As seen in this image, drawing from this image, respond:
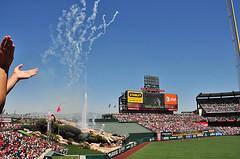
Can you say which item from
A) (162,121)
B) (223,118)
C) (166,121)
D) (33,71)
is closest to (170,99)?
(166,121)

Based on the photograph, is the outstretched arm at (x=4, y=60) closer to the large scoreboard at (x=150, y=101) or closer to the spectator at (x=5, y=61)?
the spectator at (x=5, y=61)

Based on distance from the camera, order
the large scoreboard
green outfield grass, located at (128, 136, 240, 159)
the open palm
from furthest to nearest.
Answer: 1. the large scoreboard
2. green outfield grass, located at (128, 136, 240, 159)
3. the open palm

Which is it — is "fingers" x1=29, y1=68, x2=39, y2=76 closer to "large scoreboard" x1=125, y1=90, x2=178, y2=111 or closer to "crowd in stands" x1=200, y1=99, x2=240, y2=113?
"large scoreboard" x1=125, y1=90, x2=178, y2=111

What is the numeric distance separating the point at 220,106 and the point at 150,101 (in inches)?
1404

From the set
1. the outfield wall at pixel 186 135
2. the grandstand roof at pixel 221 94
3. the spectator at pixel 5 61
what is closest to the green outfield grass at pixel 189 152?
the outfield wall at pixel 186 135

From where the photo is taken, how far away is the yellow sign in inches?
2859

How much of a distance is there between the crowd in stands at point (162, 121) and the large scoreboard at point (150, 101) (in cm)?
230

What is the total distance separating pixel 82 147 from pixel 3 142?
17576 millimetres

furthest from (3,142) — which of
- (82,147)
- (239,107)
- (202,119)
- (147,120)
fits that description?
(239,107)

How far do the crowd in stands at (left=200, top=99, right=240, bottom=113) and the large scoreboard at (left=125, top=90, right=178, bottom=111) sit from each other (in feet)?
73.1

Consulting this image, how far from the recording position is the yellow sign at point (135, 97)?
238 ft

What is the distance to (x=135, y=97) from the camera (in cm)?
7331

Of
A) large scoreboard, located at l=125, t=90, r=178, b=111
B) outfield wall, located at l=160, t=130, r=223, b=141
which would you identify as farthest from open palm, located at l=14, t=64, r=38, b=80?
large scoreboard, located at l=125, t=90, r=178, b=111

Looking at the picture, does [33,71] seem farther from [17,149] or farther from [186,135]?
[186,135]
